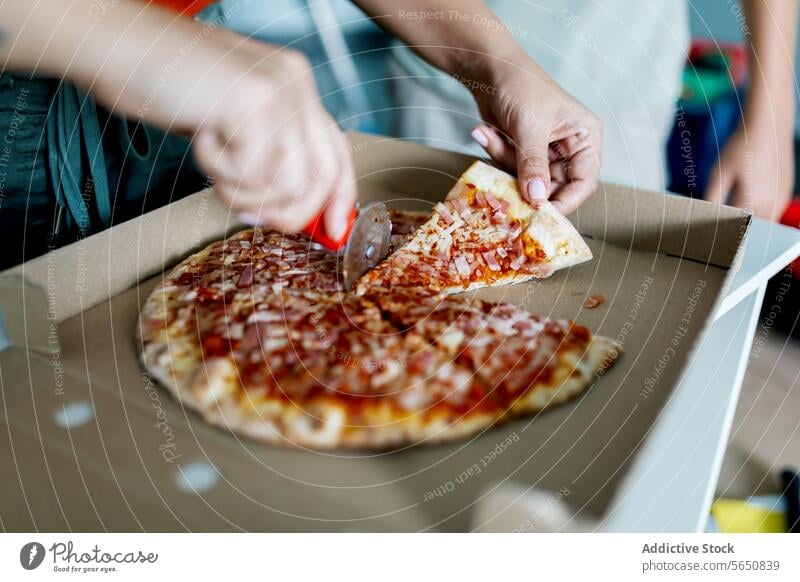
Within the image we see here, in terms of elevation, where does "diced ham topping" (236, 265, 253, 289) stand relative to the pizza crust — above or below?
below

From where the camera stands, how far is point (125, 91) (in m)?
0.93

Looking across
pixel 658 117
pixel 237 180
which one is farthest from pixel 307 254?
pixel 658 117

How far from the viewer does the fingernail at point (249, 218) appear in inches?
49.7

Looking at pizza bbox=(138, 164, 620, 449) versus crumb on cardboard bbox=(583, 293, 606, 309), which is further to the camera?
crumb on cardboard bbox=(583, 293, 606, 309)

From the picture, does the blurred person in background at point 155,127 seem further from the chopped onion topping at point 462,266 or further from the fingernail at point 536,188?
the chopped onion topping at point 462,266

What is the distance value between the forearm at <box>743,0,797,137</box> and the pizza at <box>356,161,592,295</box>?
0.57 metres

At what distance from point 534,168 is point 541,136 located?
84mm

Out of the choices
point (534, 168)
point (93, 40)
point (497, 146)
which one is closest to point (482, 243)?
point (534, 168)

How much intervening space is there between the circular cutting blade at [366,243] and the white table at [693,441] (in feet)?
1.63

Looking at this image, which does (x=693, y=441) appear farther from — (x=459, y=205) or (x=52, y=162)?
(x=52, y=162)

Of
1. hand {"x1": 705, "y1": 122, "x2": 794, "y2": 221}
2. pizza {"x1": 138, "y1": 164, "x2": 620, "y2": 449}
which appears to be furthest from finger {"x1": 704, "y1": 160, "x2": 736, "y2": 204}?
pizza {"x1": 138, "y1": 164, "x2": 620, "y2": 449}

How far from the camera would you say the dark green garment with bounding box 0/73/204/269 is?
3.17 feet

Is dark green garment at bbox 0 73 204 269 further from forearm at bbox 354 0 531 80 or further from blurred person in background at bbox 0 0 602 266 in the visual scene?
forearm at bbox 354 0 531 80
